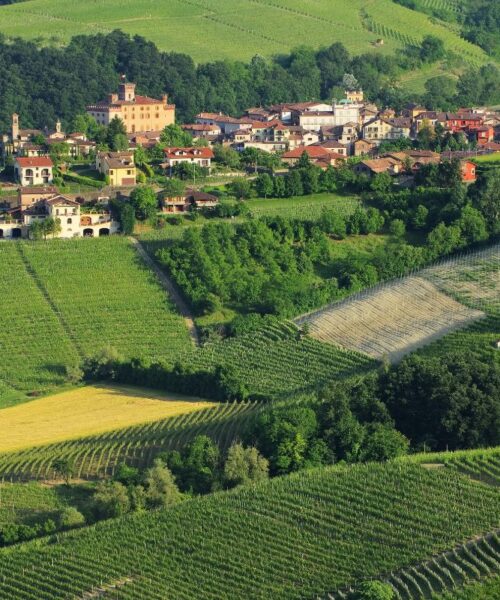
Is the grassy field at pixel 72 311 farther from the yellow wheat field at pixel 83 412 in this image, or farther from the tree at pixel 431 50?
the tree at pixel 431 50

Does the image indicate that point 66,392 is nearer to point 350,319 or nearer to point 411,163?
point 350,319

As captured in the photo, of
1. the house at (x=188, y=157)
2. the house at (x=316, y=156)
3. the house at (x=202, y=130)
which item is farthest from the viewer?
the house at (x=202, y=130)

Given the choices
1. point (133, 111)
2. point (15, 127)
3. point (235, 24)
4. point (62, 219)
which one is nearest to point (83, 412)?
point (62, 219)

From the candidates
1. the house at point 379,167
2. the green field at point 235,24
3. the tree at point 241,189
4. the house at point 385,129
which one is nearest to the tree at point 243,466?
the tree at point 241,189

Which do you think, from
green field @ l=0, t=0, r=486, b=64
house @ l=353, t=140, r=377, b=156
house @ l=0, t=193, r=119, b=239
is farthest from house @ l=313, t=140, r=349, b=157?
green field @ l=0, t=0, r=486, b=64

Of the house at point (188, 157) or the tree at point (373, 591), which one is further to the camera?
the house at point (188, 157)

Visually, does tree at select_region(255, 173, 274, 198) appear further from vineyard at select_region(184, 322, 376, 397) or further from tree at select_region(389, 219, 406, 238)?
vineyard at select_region(184, 322, 376, 397)

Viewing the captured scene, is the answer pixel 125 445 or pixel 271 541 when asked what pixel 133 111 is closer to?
pixel 125 445
